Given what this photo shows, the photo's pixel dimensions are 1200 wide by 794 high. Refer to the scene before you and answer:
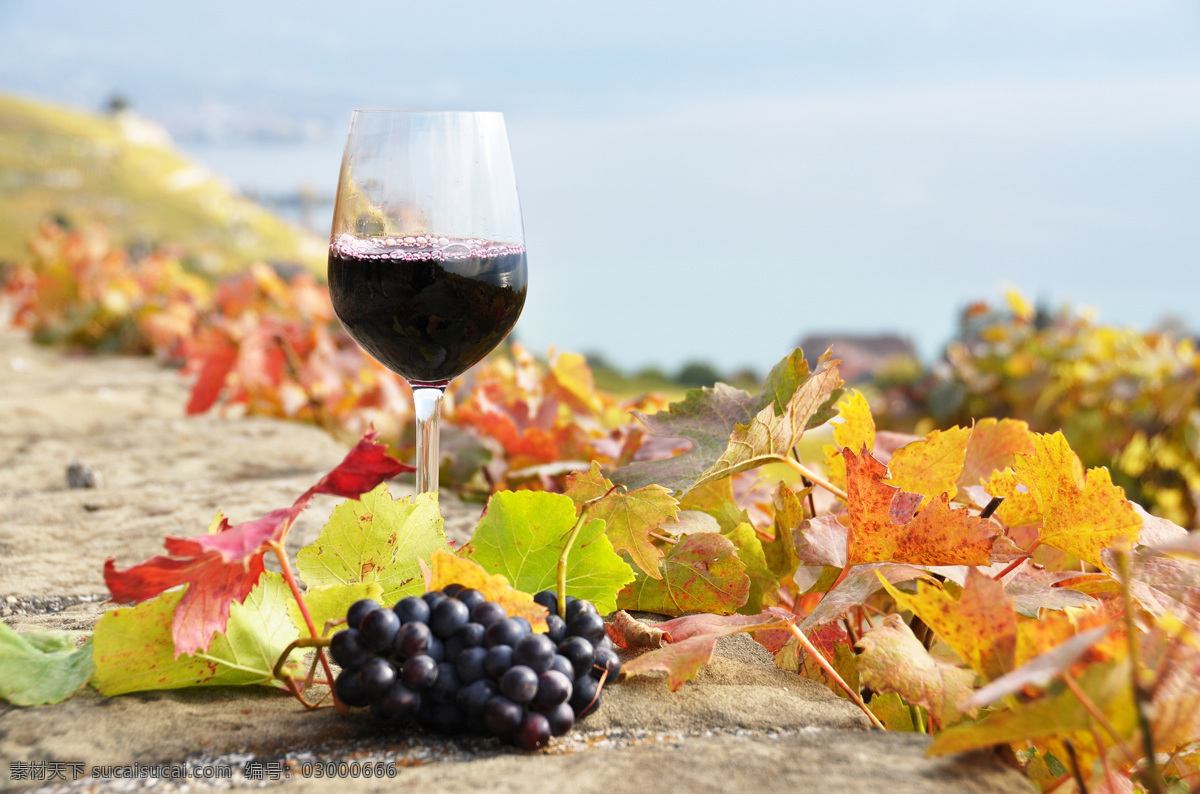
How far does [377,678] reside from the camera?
0.80 m

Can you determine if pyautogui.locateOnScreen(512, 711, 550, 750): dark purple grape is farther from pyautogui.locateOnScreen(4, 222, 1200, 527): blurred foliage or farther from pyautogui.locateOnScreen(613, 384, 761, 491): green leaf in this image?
Result: pyautogui.locateOnScreen(4, 222, 1200, 527): blurred foliage

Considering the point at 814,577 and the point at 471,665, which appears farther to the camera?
the point at 814,577

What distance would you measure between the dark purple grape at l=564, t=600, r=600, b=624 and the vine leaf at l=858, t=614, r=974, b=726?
0.26 m

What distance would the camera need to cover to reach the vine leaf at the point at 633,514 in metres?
0.96

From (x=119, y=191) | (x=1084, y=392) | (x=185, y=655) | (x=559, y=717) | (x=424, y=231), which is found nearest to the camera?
(x=559, y=717)

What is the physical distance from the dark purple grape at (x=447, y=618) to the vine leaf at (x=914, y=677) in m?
0.35

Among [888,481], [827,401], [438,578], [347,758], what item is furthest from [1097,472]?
[347,758]

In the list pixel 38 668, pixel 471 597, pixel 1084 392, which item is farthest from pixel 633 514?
pixel 1084 392

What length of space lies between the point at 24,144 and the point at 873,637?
30.8 metres

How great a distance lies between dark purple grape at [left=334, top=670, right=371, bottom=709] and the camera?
0.84m

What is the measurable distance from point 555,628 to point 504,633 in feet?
0.22

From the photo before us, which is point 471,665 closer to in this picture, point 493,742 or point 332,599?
point 493,742

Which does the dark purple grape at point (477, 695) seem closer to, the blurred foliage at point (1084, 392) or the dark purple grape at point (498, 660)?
the dark purple grape at point (498, 660)

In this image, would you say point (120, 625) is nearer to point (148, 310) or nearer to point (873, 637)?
point (873, 637)
